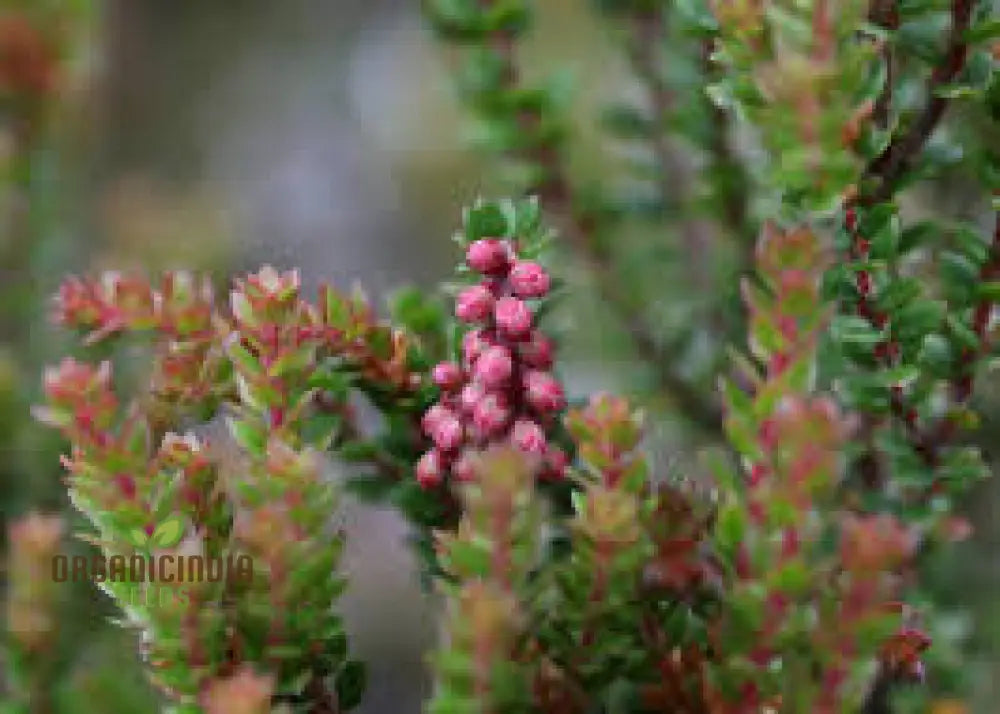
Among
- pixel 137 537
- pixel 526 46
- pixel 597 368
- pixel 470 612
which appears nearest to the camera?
pixel 470 612

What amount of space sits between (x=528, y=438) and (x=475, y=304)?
77 millimetres

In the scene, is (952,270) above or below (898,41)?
below

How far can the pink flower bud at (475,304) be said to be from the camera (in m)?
0.66

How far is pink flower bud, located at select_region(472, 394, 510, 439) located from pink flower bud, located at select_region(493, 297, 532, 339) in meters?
0.04

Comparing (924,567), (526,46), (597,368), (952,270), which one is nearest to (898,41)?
(952,270)

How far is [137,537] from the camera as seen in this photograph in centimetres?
64

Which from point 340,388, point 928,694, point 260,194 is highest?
→ point 260,194

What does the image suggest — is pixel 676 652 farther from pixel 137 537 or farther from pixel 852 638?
pixel 137 537

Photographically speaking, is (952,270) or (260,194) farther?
(260,194)

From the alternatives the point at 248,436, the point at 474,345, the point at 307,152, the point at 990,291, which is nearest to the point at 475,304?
the point at 474,345

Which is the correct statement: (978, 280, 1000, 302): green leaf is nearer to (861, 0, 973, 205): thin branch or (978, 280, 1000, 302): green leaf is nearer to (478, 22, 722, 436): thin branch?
(861, 0, 973, 205): thin branch

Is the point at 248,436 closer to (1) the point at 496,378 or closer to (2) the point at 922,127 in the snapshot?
(1) the point at 496,378

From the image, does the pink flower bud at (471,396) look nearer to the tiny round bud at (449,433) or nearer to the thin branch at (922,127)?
the tiny round bud at (449,433)

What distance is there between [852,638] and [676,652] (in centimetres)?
19
